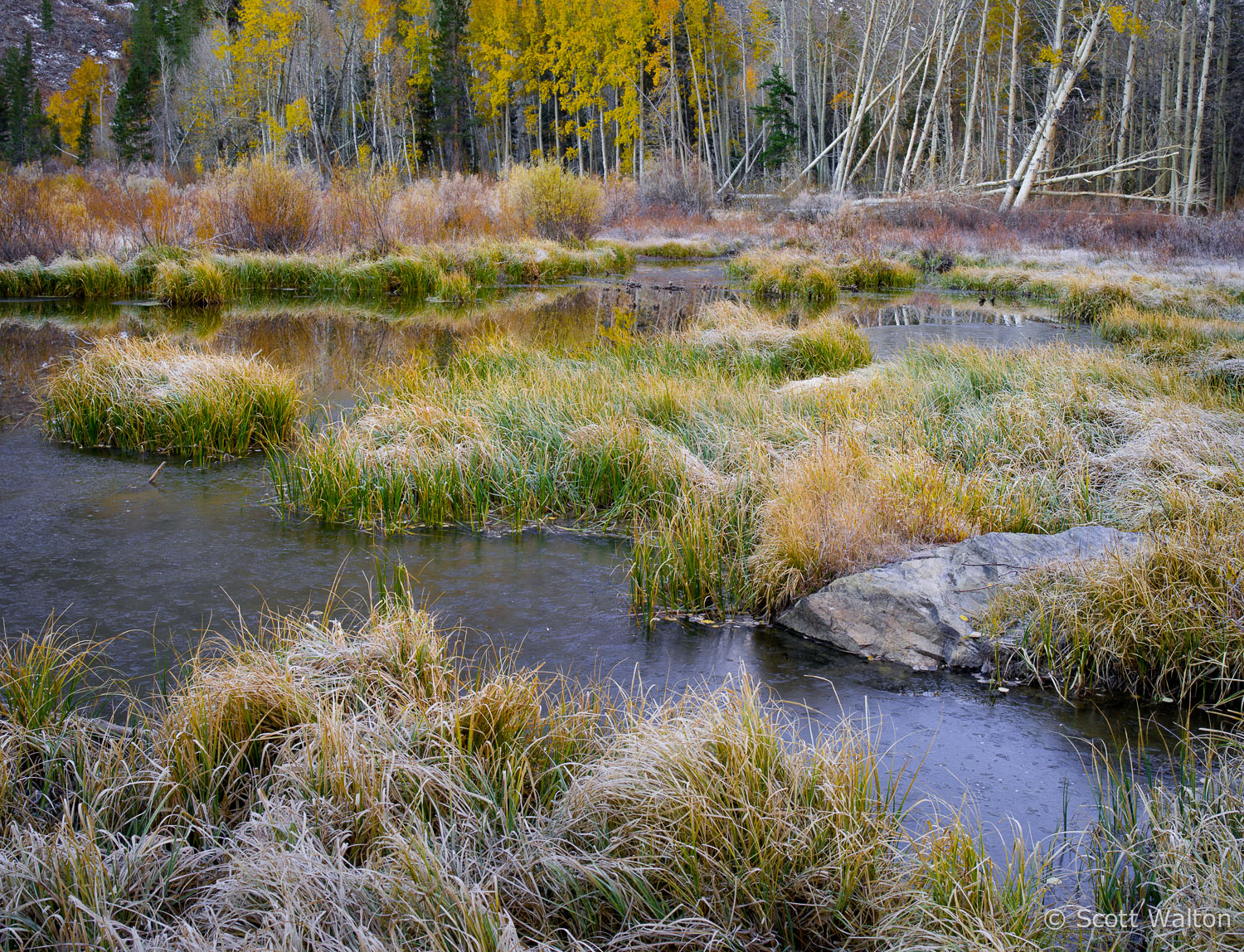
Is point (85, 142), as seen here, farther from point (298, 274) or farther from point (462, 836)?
point (462, 836)

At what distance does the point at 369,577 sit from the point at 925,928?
3.19 metres

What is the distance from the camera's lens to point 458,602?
4.21 m

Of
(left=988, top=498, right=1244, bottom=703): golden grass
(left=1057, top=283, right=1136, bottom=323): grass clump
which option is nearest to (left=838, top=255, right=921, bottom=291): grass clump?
(left=1057, top=283, right=1136, bottom=323): grass clump

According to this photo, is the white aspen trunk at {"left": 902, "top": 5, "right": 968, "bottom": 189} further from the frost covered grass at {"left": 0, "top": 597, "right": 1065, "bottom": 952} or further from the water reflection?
the frost covered grass at {"left": 0, "top": 597, "right": 1065, "bottom": 952}

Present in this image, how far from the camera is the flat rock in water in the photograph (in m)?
3.80

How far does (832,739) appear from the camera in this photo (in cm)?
288

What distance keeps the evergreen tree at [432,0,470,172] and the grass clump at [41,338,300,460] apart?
126 feet

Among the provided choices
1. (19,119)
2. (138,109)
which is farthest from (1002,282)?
(19,119)

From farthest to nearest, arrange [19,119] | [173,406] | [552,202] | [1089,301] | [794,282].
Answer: [19,119]
[552,202]
[794,282]
[1089,301]
[173,406]

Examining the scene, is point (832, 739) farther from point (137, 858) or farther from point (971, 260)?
point (971, 260)

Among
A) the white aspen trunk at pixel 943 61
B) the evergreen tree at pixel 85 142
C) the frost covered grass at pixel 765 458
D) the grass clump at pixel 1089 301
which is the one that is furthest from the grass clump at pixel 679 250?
the evergreen tree at pixel 85 142

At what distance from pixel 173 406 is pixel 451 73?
42317 millimetres

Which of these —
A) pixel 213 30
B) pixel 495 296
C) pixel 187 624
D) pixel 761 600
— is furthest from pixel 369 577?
pixel 213 30
